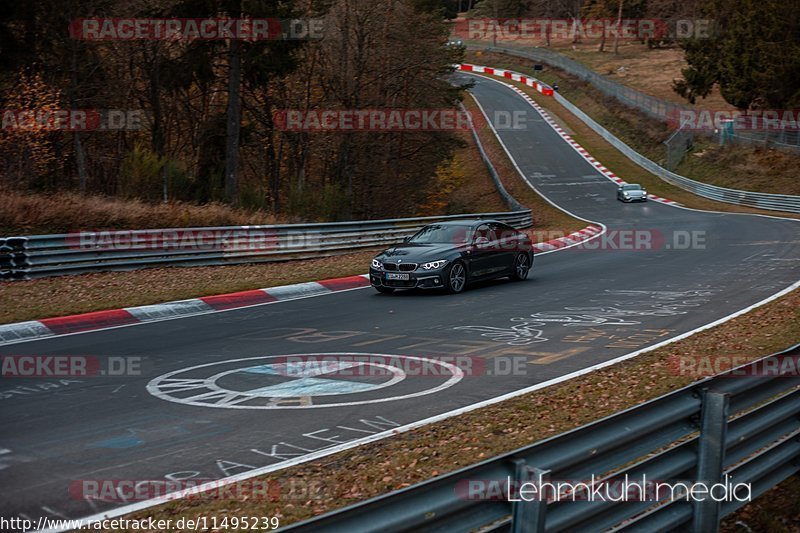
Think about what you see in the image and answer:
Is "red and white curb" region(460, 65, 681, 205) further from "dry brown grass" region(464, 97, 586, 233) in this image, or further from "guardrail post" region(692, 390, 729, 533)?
"guardrail post" region(692, 390, 729, 533)

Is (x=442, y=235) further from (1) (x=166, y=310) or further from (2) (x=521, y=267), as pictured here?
(1) (x=166, y=310)

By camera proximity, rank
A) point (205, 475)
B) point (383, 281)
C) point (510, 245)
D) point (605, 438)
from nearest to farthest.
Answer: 1. point (605, 438)
2. point (205, 475)
3. point (383, 281)
4. point (510, 245)

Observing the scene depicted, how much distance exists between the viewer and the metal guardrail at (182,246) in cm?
1778

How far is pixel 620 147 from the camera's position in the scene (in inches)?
2645

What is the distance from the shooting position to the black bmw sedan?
1767 cm

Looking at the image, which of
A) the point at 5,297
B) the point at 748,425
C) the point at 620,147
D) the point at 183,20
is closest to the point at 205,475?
the point at 748,425

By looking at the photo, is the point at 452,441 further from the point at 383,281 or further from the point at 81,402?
the point at 383,281

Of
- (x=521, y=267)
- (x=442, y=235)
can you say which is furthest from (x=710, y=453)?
(x=521, y=267)

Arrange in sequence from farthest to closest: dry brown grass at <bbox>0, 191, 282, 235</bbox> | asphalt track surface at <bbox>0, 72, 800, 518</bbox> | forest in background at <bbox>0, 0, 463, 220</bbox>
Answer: forest in background at <bbox>0, 0, 463, 220</bbox>
dry brown grass at <bbox>0, 191, 282, 235</bbox>
asphalt track surface at <bbox>0, 72, 800, 518</bbox>

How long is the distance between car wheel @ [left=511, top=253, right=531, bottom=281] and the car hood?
2.00 m

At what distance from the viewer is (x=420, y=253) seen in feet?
59.0

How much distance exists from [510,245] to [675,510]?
1481cm

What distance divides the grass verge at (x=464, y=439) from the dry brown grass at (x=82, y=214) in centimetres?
1419

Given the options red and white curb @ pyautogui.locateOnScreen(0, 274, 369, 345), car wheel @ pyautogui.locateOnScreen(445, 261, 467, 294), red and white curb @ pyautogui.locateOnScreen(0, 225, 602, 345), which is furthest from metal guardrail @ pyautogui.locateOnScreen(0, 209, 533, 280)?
car wheel @ pyautogui.locateOnScreen(445, 261, 467, 294)
